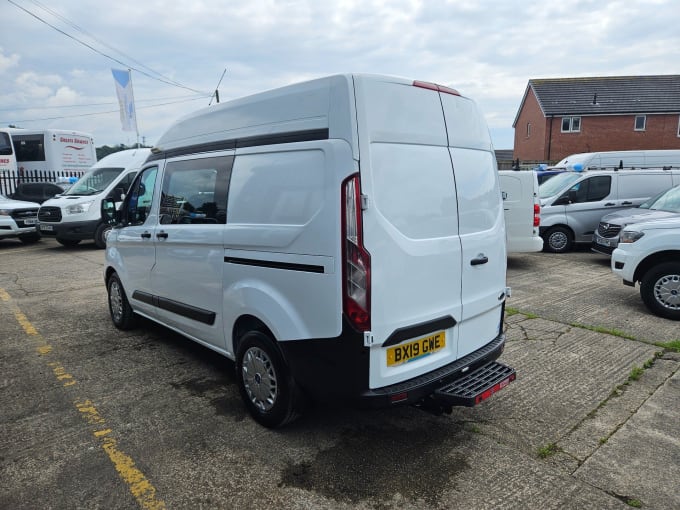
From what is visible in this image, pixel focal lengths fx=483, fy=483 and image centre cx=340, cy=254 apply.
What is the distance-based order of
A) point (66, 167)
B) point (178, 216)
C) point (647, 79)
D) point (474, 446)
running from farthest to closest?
1. point (647, 79)
2. point (66, 167)
3. point (178, 216)
4. point (474, 446)

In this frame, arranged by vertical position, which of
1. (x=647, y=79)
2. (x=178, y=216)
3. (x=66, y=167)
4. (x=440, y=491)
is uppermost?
(x=647, y=79)

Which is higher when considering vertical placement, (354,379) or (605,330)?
(354,379)

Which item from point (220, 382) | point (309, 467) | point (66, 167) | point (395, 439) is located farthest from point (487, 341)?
point (66, 167)

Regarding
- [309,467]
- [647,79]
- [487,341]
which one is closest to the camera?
[309,467]

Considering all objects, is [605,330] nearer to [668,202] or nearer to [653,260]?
[653,260]

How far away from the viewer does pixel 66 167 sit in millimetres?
20906

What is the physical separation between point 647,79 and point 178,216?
41487mm

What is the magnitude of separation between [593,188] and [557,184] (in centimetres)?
84

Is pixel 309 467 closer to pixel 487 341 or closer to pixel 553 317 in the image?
pixel 487 341

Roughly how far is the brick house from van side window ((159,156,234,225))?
35.3 m

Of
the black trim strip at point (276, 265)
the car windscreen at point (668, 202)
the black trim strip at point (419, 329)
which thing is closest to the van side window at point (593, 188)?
the car windscreen at point (668, 202)

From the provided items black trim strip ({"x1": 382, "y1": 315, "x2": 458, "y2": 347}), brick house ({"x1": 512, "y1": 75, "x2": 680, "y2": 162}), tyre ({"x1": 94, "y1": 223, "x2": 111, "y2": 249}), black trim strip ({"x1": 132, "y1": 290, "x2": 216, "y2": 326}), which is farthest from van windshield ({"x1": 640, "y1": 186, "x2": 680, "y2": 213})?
brick house ({"x1": 512, "y1": 75, "x2": 680, "y2": 162})

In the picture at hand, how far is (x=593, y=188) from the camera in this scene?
11.0 metres

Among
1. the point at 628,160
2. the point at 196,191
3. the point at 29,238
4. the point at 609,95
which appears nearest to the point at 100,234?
the point at 29,238
